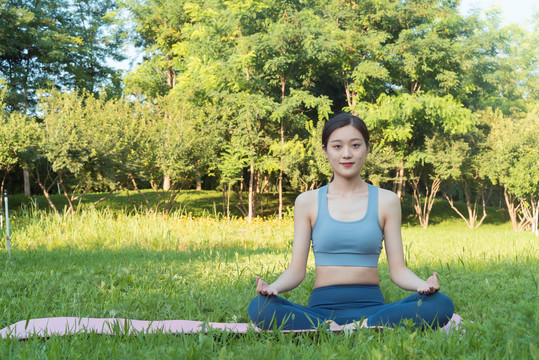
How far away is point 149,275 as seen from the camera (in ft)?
17.0

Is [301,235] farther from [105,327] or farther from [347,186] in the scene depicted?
[105,327]

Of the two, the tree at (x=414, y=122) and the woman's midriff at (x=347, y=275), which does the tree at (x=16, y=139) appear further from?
the woman's midriff at (x=347, y=275)

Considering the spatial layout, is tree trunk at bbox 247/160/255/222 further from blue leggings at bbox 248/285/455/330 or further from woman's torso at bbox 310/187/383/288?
blue leggings at bbox 248/285/455/330

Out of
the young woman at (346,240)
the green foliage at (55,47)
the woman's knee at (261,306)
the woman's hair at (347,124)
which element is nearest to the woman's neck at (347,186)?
the young woman at (346,240)

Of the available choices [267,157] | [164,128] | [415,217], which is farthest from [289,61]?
[415,217]

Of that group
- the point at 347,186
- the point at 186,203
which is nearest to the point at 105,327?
the point at 347,186

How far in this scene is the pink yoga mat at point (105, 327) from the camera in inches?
105

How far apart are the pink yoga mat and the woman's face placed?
1.10m

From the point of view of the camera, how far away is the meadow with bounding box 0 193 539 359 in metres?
2.27

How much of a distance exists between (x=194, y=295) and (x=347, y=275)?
1.48 m

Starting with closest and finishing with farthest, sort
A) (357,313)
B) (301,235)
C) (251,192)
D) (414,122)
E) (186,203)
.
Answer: (357,313)
(301,235)
(251,192)
(414,122)
(186,203)

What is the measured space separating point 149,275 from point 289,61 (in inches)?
433

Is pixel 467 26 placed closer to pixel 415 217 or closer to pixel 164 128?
pixel 415 217

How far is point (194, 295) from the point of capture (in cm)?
399
